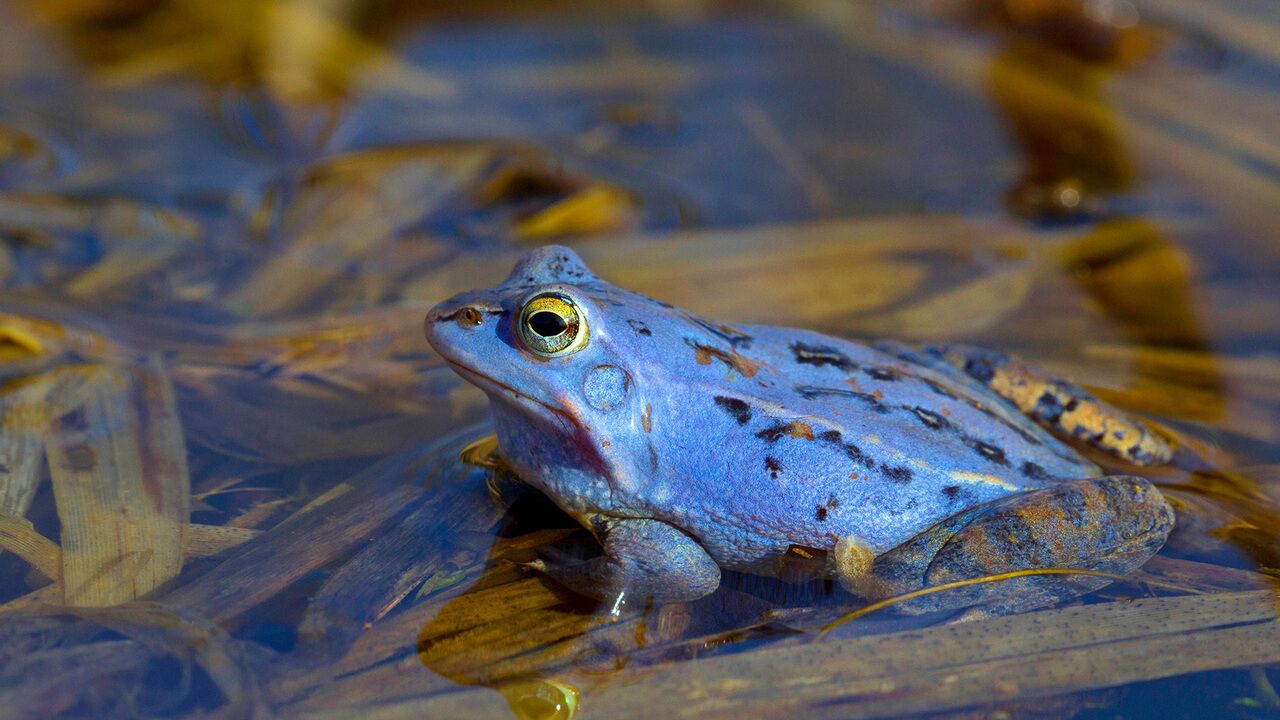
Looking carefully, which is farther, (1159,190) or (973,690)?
(1159,190)

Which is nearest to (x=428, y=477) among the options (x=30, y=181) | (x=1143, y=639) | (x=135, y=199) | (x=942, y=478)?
(x=942, y=478)

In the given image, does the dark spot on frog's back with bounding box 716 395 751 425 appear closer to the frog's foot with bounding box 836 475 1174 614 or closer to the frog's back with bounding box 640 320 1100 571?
the frog's back with bounding box 640 320 1100 571

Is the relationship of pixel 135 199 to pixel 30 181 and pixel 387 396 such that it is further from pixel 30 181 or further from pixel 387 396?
pixel 387 396

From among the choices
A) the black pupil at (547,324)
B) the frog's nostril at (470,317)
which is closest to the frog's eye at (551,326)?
the black pupil at (547,324)

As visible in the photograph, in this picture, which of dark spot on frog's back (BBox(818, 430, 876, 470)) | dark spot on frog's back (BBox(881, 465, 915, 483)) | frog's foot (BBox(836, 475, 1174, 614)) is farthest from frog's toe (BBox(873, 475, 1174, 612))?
dark spot on frog's back (BBox(818, 430, 876, 470))

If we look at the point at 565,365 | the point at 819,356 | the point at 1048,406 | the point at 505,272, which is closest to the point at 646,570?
the point at 565,365

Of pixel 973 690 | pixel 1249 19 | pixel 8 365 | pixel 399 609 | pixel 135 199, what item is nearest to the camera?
pixel 973 690

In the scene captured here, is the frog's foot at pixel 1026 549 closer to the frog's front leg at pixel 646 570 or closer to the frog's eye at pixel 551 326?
the frog's front leg at pixel 646 570
